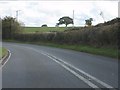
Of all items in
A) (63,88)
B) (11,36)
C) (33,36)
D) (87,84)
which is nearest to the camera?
(63,88)

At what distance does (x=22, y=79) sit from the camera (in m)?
14.6

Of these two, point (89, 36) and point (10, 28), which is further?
point (10, 28)

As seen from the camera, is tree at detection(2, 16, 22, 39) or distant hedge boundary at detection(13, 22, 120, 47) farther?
tree at detection(2, 16, 22, 39)

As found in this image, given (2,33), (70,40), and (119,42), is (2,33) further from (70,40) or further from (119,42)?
(119,42)

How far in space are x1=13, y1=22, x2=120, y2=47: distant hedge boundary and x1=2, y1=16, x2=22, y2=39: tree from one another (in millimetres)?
11488

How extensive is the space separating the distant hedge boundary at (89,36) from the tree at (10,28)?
1149cm

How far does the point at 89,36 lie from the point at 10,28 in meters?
49.1

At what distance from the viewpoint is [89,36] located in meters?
50.4

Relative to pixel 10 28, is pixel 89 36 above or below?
below

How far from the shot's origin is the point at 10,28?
96562 millimetres

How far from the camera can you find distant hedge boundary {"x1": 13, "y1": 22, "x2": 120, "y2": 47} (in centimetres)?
4032

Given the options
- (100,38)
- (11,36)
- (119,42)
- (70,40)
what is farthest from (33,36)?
(119,42)

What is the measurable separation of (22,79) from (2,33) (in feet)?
277

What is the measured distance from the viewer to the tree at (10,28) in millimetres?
95625
